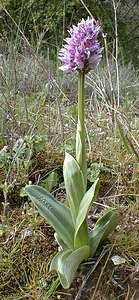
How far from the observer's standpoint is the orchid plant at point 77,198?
1.07 meters

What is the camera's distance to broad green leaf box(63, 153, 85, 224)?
1.14 m

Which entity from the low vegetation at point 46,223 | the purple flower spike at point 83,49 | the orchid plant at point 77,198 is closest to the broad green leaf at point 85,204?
the orchid plant at point 77,198

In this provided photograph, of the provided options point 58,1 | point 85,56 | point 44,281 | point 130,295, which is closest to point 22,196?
point 44,281

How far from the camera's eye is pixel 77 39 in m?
1.06

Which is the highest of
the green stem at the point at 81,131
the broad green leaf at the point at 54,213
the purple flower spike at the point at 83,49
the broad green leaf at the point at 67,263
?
the purple flower spike at the point at 83,49

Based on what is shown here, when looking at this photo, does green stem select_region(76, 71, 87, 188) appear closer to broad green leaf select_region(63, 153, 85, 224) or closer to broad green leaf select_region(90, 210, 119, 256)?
broad green leaf select_region(63, 153, 85, 224)

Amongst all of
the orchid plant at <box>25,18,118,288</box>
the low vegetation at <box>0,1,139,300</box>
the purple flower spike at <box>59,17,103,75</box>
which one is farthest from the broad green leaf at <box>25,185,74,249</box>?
the purple flower spike at <box>59,17,103,75</box>

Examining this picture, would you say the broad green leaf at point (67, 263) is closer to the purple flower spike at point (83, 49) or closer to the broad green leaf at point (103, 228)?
the broad green leaf at point (103, 228)

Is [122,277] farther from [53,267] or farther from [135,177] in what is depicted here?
[135,177]

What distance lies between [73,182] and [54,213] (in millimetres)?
115

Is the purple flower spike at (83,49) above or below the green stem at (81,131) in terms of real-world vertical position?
above

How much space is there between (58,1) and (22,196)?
4958 millimetres

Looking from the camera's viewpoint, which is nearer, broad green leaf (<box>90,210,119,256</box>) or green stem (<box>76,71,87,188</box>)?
green stem (<box>76,71,87,188</box>)

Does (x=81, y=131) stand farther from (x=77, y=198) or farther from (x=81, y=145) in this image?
(x=77, y=198)
